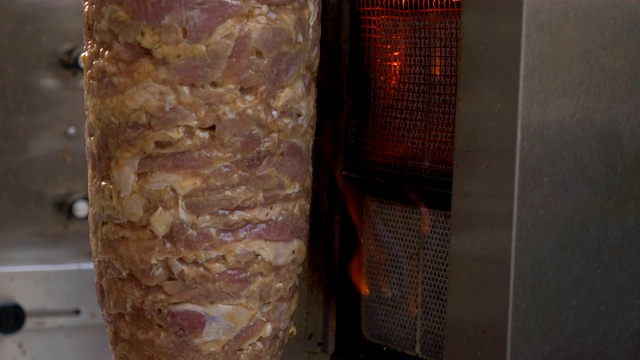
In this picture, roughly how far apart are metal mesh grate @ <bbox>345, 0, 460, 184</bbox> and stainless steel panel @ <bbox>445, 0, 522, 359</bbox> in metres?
0.22

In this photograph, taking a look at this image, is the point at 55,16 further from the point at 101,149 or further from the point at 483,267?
the point at 483,267

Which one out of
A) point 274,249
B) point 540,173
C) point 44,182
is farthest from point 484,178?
point 44,182

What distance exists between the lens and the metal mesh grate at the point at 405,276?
67.9 inches

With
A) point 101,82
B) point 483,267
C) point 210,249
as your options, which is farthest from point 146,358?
point 483,267

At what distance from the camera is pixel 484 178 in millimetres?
1403

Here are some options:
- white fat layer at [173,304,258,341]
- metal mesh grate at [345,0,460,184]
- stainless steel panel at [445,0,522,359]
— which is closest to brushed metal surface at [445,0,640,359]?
stainless steel panel at [445,0,522,359]

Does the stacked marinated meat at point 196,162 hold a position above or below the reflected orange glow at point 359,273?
above

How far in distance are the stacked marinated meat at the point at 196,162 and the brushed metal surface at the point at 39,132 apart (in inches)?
30.9

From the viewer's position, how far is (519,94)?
134 cm

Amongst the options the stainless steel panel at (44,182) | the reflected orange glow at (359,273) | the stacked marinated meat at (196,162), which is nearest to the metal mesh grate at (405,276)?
the reflected orange glow at (359,273)

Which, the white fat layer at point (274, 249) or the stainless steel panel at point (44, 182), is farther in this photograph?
the stainless steel panel at point (44, 182)

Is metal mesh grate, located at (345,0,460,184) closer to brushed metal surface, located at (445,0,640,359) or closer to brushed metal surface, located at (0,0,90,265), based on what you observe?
brushed metal surface, located at (445,0,640,359)

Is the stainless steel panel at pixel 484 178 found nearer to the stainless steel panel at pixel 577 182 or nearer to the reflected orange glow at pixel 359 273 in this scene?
the stainless steel panel at pixel 577 182

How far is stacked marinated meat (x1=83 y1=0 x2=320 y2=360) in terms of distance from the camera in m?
1.36
